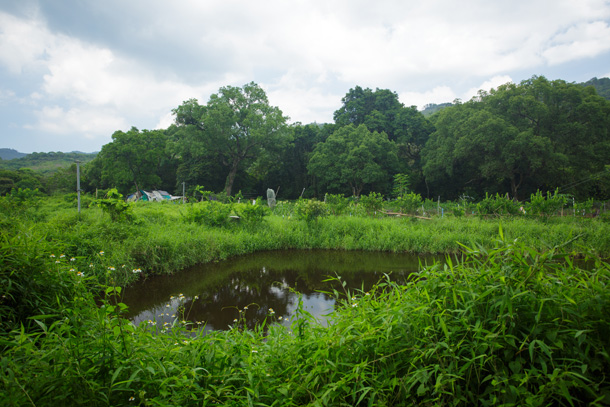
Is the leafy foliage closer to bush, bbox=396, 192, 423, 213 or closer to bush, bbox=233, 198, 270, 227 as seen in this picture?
bush, bbox=233, 198, 270, 227

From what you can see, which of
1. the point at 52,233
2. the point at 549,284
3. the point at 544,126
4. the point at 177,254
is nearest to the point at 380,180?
the point at 544,126

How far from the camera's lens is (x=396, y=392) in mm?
1582

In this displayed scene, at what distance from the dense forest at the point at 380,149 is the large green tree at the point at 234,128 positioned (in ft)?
0.30

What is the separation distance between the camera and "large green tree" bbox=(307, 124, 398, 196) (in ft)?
77.5

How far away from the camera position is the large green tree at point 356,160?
77.5 ft

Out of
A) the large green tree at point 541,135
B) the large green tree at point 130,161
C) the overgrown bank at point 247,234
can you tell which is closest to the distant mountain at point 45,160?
the large green tree at point 130,161

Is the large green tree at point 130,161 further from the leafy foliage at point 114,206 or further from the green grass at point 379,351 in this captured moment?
the green grass at point 379,351

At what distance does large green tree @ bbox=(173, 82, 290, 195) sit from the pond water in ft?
59.7

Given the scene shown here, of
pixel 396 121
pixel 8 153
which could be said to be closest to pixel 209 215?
pixel 396 121

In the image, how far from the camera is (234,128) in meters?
25.5

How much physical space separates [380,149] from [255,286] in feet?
66.2

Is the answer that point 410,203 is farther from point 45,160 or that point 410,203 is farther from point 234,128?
point 45,160

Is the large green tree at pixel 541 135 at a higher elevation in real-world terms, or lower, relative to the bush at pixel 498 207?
higher

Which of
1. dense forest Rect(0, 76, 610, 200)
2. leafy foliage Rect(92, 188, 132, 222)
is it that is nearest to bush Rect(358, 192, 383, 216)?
dense forest Rect(0, 76, 610, 200)
